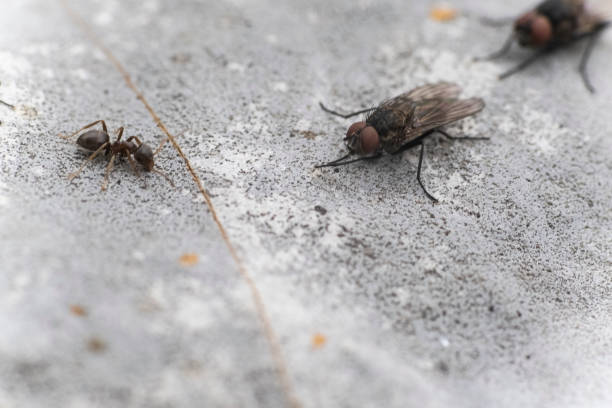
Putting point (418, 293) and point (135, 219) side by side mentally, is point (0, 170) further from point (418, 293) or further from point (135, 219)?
point (418, 293)

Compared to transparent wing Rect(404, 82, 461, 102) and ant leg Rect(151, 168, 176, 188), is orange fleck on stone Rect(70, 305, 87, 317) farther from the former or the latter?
transparent wing Rect(404, 82, 461, 102)

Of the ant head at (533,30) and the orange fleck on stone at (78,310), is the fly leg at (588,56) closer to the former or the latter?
the ant head at (533,30)

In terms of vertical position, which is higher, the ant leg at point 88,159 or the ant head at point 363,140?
the ant head at point 363,140

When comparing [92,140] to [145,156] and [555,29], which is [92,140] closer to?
[145,156]

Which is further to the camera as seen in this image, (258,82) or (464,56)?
(464,56)

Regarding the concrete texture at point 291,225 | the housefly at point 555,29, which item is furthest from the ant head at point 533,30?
the concrete texture at point 291,225

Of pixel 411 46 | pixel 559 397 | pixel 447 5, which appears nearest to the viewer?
pixel 559 397

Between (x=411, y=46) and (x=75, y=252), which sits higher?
(x=411, y=46)

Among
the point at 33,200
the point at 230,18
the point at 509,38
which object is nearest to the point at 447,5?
the point at 509,38
